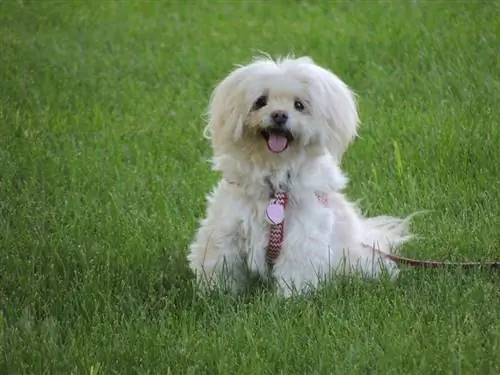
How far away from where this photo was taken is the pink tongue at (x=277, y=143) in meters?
5.64

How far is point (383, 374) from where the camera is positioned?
4457 mm

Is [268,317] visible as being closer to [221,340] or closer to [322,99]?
[221,340]

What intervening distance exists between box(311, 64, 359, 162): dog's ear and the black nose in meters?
0.21

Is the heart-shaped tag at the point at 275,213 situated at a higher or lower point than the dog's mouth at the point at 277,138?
lower

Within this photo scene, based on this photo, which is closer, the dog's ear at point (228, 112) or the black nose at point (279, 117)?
the black nose at point (279, 117)

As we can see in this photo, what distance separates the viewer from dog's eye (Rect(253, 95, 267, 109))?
223 inches

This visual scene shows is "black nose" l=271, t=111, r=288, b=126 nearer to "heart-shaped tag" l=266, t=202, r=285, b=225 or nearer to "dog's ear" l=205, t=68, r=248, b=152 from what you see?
"dog's ear" l=205, t=68, r=248, b=152

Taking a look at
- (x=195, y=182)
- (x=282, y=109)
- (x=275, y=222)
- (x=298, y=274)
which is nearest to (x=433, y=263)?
(x=298, y=274)

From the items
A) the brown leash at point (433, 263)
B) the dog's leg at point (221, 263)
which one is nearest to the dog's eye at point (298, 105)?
the dog's leg at point (221, 263)

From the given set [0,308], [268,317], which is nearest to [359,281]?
[268,317]

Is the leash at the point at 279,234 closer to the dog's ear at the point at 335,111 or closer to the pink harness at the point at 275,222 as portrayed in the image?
the pink harness at the point at 275,222

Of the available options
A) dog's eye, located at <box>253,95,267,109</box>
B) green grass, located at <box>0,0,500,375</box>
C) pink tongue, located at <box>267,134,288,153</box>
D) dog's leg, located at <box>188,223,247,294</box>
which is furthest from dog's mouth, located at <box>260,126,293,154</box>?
green grass, located at <box>0,0,500,375</box>

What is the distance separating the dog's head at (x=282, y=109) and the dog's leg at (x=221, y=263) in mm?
443

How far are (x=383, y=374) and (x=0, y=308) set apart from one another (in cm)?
201
